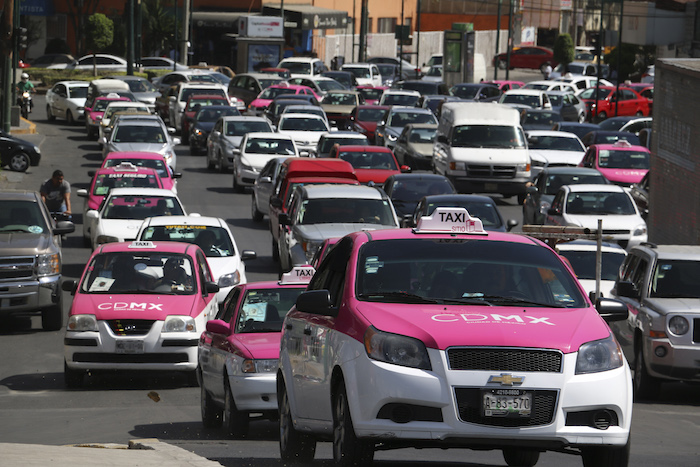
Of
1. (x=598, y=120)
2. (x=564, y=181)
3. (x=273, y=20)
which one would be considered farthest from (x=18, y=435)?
(x=273, y=20)

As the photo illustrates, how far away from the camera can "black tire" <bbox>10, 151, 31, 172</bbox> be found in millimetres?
39875

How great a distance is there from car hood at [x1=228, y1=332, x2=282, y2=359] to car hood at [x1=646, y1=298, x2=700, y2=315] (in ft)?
15.5

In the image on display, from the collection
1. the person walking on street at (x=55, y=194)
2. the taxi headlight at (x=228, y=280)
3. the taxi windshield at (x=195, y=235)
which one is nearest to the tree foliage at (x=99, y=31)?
the person walking on street at (x=55, y=194)

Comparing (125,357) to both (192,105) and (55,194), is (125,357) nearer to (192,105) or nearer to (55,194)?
(55,194)

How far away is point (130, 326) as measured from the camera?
16688mm

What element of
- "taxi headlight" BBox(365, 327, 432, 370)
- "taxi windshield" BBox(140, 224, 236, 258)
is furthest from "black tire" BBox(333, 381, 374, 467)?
"taxi windshield" BBox(140, 224, 236, 258)

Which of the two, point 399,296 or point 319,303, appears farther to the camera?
point 319,303

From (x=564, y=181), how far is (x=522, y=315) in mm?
22638

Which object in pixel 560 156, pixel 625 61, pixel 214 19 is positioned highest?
pixel 214 19

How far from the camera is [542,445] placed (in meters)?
7.80

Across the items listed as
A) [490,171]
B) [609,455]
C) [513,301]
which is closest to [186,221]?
[490,171]

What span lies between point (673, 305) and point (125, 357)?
20.9 feet

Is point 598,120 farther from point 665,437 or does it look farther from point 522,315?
point 522,315

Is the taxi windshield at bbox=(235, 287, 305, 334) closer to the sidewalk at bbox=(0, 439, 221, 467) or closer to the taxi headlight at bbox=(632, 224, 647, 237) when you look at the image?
the sidewalk at bbox=(0, 439, 221, 467)
